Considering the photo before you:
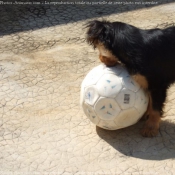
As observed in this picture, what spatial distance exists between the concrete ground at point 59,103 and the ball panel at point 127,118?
295 millimetres

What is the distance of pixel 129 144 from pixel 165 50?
4.20 ft

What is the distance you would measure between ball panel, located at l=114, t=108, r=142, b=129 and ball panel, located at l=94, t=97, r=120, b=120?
71 millimetres

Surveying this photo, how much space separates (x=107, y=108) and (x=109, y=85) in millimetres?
282

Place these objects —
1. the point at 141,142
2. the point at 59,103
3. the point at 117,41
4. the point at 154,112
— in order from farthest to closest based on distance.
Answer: the point at 59,103 → the point at 141,142 → the point at 154,112 → the point at 117,41

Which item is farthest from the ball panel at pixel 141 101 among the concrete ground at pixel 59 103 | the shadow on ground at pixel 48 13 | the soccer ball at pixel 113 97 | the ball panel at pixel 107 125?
the shadow on ground at pixel 48 13

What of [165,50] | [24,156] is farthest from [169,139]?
[24,156]

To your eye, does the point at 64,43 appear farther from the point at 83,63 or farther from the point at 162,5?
the point at 162,5

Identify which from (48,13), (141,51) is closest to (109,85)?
(141,51)

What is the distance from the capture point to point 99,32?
537 centimetres

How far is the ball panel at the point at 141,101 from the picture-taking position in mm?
5469

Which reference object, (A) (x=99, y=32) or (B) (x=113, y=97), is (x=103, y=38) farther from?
(B) (x=113, y=97)

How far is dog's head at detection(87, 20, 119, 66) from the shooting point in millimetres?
5352

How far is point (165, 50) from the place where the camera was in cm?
543

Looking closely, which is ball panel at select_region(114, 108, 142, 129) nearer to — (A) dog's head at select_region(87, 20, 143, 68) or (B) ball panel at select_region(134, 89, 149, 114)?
(B) ball panel at select_region(134, 89, 149, 114)
